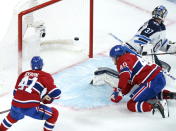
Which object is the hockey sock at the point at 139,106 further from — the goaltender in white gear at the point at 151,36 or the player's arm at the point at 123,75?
the goaltender in white gear at the point at 151,36

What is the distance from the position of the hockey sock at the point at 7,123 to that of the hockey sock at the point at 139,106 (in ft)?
3.07

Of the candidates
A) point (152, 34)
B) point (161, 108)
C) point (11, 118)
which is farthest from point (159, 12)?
point (11, 118)

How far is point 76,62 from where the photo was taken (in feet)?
16.7

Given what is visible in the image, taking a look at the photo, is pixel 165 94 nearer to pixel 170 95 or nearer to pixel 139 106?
pixel 170 95

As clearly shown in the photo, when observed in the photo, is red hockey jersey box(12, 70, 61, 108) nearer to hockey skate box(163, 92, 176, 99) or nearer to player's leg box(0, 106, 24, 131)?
player's leg box(0, 106, 24, 131)

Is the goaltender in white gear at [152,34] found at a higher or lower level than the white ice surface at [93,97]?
higher

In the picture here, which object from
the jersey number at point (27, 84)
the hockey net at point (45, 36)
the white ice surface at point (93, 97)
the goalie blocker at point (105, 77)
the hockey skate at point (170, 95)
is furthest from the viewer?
the hockey net at point (45, 36)

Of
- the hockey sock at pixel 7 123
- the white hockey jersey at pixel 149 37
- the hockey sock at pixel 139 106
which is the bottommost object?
the hockey sock at pixel 7 123

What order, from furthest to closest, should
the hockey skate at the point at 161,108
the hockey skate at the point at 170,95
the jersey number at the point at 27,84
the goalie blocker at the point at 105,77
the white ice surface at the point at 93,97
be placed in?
the goalie blocker at the point at 105,77 → the hockey skate at the point at 170,95 → the hockey skate at the point at 161,108 → the white ice surface at the point at 93,97 → the jersey number at the point at 27,84

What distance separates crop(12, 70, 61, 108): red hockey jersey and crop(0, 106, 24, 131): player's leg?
2.1 inches

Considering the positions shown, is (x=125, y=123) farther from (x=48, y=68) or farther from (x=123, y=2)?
(x=123, y=2)

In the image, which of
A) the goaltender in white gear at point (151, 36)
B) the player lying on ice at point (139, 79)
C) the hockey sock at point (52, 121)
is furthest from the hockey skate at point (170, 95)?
the hockey sock at point (52, 121)

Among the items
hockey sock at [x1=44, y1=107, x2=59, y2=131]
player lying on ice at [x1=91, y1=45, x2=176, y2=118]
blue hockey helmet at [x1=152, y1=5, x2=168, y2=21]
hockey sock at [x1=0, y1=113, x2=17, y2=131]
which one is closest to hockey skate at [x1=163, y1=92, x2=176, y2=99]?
player lying on ice at [x1=91, y1=45, x2=176, y2=118]

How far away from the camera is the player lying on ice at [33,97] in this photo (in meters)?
3.73
